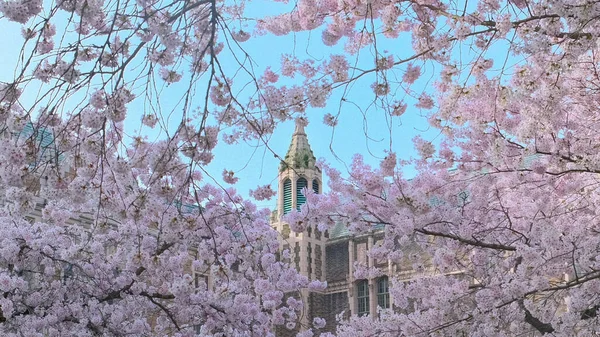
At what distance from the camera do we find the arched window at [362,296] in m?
21.7

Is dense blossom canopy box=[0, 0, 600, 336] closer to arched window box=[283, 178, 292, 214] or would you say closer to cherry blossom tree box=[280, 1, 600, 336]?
cherry blossom tree box=[280, 1, 600, 336]

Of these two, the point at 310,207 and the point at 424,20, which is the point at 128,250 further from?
the point at 424,20

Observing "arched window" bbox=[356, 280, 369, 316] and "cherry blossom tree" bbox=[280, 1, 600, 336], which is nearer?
"cherry blossom tree" bbox=[280, 1, 600, 336]

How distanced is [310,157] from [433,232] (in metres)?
16.8

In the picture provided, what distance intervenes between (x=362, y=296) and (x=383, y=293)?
2.70 ft

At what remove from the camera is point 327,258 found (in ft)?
75.9

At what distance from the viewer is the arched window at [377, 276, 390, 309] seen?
21.1 metres

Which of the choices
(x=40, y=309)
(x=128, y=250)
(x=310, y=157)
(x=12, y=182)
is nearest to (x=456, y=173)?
(x=128, y=250)

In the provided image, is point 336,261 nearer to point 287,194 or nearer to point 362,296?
point 362,296

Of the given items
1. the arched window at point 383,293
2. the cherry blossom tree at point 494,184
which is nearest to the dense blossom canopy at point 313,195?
the cherry blossom tree at point 494,184

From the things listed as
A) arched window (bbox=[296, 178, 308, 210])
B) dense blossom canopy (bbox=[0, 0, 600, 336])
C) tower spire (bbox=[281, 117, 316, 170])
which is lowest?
dense blossom canopy (bbox=[0, 0, 600, 336])

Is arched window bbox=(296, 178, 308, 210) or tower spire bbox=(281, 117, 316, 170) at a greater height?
tower spire bbox=(281, 117, 316, 170)

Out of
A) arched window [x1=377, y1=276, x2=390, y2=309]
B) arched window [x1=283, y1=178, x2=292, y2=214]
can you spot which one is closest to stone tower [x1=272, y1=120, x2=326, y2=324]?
arched window [x1=283, y1=178, x2=292, y2=214]

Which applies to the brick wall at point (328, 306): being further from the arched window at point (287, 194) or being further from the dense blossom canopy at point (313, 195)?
the dense blossom canopy at point (313, 195)
